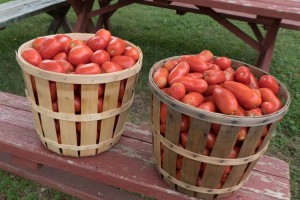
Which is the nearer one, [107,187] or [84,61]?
[84,61]

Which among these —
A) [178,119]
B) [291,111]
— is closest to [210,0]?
[291,111]

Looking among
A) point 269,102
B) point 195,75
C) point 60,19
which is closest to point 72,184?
→ point 195,75

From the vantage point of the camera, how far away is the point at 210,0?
324 cm

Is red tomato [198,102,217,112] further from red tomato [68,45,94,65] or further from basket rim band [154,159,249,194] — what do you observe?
red tomato [68,45,94,65]

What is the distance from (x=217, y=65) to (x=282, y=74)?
3.23 meters

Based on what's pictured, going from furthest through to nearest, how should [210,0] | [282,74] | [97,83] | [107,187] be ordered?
1. [282,74]
2. [210,0]
3. [107,187]
4. [97,83]

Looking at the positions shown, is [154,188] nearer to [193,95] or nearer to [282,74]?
[193,95]

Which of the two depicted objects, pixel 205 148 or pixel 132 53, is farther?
pixel 132 53

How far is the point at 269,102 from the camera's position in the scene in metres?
1.58

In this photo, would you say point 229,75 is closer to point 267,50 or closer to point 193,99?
point 193,99

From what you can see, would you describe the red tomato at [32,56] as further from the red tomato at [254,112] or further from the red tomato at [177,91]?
the red tomato at [254,112]

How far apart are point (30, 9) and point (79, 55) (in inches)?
108

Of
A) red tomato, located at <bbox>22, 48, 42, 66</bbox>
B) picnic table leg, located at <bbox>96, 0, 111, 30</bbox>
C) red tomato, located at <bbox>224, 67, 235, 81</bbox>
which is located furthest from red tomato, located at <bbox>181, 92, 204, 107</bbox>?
picnic table leg, located at <bbox>96, 0, 111, 30</bbox>

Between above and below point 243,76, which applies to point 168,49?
below
